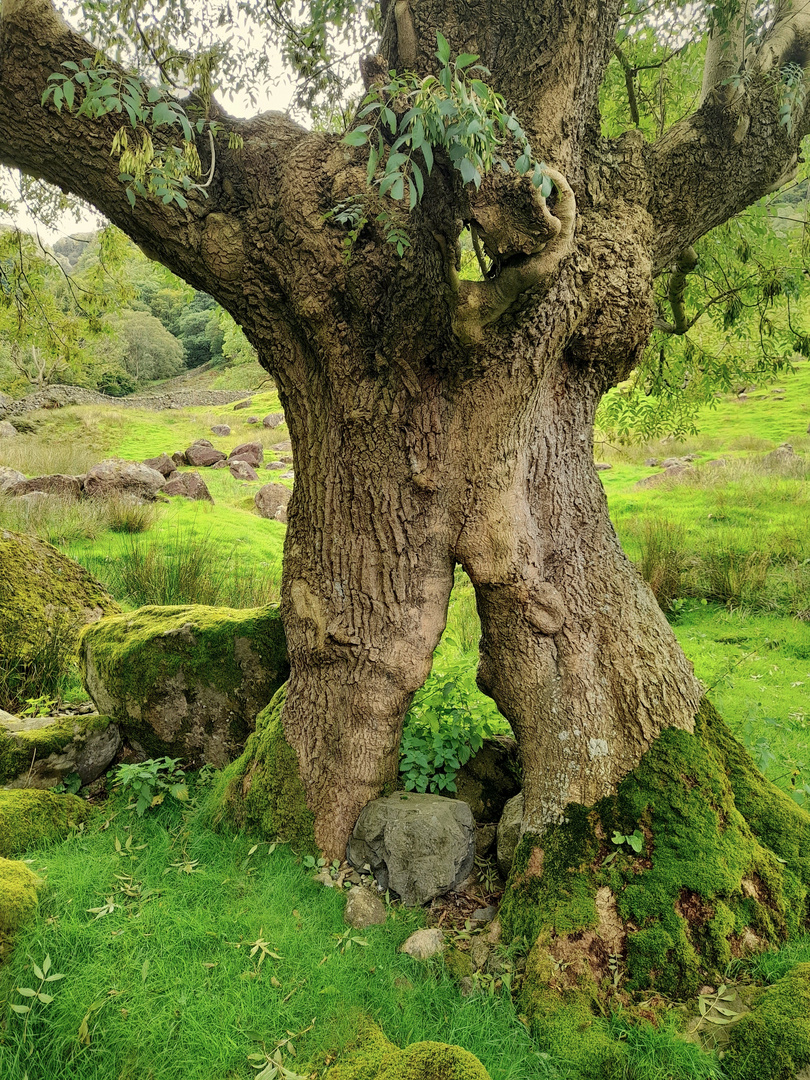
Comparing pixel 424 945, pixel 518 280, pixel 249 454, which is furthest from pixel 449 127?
pixel 249 454

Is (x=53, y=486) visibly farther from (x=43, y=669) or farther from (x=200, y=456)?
(x=200, y=456)

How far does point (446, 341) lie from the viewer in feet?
9.20

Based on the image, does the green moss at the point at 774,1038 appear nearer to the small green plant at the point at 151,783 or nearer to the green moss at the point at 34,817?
the small green plant at the point at 151,783

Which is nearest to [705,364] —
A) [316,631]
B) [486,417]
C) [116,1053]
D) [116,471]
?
[486,417]

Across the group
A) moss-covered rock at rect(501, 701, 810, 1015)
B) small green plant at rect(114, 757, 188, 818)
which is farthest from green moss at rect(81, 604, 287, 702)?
moss-covered rock at rect(501, 701, 810, 1015)

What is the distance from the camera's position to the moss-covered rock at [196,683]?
13.0 feet

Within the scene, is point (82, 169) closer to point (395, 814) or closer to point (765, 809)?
point (395, 814)

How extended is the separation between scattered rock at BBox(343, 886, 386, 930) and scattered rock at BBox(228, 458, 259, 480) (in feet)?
53.6

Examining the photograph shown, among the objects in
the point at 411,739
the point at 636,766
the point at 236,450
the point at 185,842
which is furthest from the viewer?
the point at 236,450

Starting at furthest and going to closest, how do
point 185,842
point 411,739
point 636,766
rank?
point 411,739, point 185,842, point 636,766

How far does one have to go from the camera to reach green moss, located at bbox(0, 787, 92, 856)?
9.98 ft

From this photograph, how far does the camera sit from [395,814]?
3.15m

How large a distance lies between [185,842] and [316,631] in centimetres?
128

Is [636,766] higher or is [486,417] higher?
[486,417]
